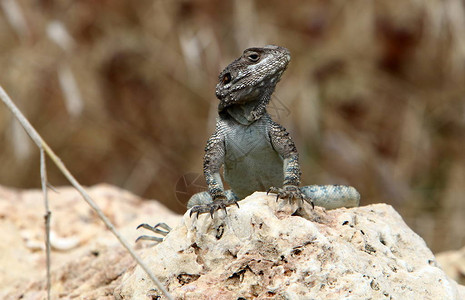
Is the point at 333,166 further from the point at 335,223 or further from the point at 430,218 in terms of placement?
the point at 335,223

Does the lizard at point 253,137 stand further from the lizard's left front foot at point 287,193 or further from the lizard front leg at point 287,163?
the lizard's left front foot at point 287,193

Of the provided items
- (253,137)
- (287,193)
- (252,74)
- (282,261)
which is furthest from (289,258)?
(252,74)

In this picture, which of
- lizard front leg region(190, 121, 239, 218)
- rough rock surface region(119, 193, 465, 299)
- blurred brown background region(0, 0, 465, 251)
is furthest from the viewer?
blurred brown background region(0, 0, 465, 251)

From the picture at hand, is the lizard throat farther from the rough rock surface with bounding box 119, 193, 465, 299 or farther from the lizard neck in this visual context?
the rough rock surface with bounding box 119, 193, 465, 299

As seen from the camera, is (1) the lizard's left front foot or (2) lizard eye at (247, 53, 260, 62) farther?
(2) lizard eye at (247, 53, 260, 62)

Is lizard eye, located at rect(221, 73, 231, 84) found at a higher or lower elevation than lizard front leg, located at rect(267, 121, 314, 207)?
higher

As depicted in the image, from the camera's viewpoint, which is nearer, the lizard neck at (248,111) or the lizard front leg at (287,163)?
the lizard front leg at (287,163)

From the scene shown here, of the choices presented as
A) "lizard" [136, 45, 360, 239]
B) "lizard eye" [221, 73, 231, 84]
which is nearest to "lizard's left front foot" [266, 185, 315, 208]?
"lizard" [136, 45, 360, 239]

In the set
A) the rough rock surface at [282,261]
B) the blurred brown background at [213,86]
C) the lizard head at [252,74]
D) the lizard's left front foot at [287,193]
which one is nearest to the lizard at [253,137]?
the lizard head at [252,74]
